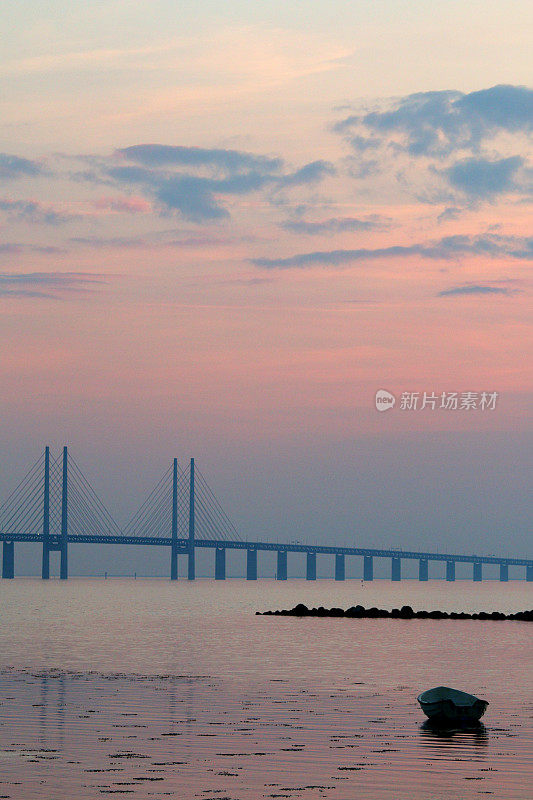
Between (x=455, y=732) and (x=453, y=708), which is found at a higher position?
(x=453, y=708)

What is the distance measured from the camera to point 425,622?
324 ft

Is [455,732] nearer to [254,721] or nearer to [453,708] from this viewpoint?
[453,708]

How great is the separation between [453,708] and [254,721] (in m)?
4.60

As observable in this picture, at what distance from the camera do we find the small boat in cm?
2947

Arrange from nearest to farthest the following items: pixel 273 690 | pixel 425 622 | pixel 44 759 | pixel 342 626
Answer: pixel 44 759, pixel 273 690, pixel 342 626, pixel 425 622

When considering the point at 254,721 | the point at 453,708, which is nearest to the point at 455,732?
the point at 453,708

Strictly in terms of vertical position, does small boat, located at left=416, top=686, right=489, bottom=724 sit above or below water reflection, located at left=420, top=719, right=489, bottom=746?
above

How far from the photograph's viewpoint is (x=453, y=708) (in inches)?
1163

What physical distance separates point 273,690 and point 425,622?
61.2 meters

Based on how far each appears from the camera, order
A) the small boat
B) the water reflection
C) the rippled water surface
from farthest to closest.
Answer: the small boat
the water reflection
the rippled water surface

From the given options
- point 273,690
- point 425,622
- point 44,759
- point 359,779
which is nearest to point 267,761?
point 359,779

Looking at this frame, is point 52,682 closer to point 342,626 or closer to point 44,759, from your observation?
point 44,759

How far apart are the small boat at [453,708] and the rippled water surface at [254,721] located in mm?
556

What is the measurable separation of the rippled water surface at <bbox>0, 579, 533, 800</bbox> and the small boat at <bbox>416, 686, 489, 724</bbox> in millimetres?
556
